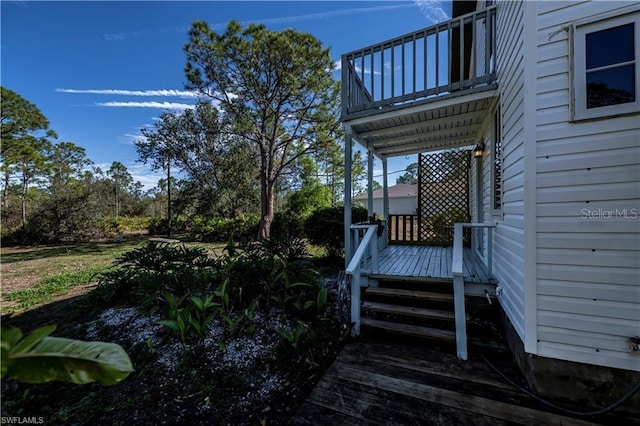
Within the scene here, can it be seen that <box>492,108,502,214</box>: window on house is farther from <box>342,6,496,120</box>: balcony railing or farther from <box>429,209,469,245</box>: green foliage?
<box>429,209,469,245</box>: green foliage

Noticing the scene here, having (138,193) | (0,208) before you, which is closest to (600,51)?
(0,208)

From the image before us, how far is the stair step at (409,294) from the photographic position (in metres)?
3.36

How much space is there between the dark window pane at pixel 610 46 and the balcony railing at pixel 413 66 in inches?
57.9

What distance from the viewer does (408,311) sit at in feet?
10.9

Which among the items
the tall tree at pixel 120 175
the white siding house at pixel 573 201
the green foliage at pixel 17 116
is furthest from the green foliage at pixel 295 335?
the tall tree at pixel 120 175

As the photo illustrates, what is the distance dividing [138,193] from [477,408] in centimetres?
3866

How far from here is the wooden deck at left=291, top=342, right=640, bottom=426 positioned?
1925 mm

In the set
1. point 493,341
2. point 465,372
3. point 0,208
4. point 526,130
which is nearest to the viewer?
point 526,130

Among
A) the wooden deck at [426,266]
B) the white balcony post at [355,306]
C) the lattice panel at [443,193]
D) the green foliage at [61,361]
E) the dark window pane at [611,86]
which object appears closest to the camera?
the green foliage at [61,361]

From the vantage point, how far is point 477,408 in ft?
6.61

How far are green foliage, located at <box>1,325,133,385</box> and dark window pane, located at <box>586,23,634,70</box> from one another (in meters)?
3.55

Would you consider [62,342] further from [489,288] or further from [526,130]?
[489,288]

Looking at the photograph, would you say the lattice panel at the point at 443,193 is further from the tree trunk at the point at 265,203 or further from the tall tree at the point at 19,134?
the tall tree at the point at 19,134

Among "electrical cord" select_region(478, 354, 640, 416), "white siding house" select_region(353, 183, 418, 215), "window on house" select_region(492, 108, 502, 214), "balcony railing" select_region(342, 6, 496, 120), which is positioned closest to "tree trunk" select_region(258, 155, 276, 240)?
"balcony railing" select_region(342, 6, 496, 120)
